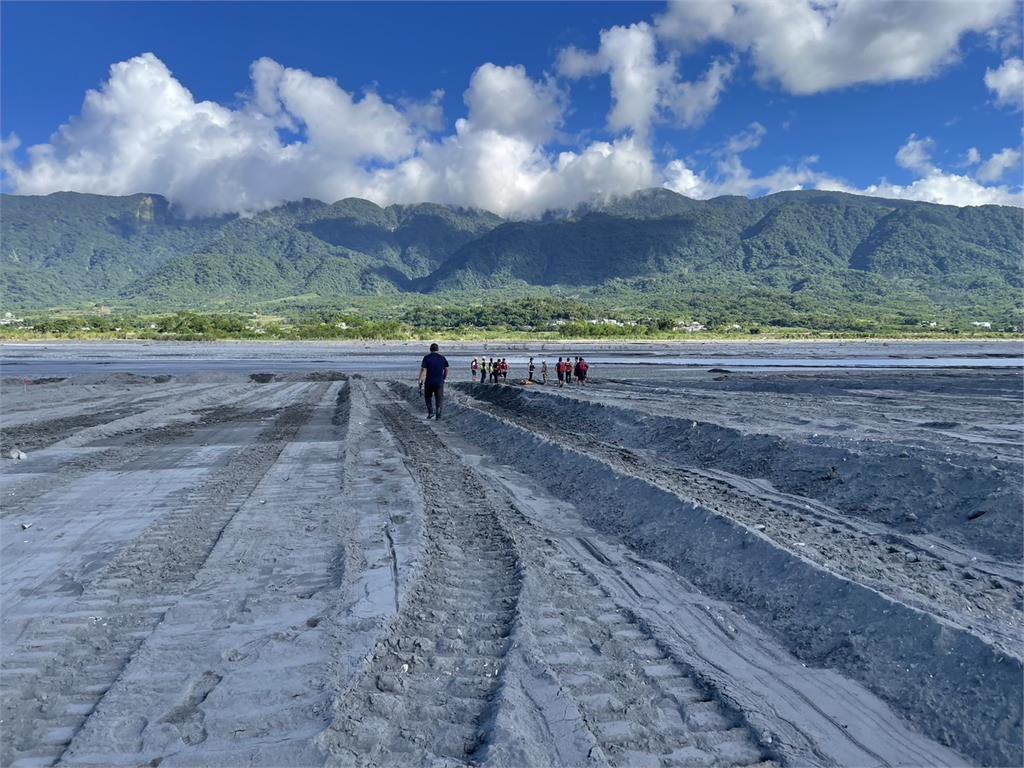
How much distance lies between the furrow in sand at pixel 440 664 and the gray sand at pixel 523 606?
0.02m

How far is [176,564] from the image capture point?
19.5 ft

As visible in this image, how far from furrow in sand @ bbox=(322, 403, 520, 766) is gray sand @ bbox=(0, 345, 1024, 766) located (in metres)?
0.02

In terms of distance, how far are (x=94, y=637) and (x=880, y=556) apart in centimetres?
652

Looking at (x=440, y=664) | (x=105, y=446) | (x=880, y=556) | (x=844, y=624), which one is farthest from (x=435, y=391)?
(x=844, y=624)

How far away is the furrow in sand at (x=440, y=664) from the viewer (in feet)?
10.7

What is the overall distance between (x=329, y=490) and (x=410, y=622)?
15.6 ft

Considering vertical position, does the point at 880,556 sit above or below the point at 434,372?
below

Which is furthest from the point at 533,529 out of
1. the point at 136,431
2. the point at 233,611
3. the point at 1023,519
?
the point at 136,431

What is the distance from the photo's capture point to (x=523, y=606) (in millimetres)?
4977

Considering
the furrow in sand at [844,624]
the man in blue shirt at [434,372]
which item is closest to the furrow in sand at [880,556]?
the furrow in sand at [844,624]

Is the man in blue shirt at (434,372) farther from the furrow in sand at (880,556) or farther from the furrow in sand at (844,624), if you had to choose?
the furrow in sand at (844,624)

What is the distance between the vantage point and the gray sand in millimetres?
3406

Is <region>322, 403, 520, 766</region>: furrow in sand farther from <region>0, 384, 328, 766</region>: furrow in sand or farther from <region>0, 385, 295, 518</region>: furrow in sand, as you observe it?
<region>0, 385, 295, 518</region>: furrow in sand

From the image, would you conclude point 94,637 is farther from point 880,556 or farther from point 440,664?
point 880,556
